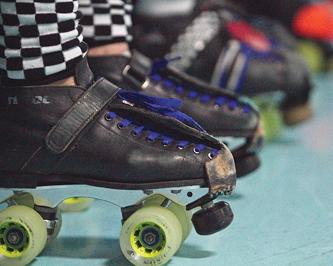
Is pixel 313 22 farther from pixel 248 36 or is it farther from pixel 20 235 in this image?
pixel 20 235

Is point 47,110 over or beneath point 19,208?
over

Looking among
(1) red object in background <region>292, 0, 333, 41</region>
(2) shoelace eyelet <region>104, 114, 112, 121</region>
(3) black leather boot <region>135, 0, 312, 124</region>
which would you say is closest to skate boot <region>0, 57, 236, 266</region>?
(2) shoelace eyelet <region>104, 114, 112, 121</region>

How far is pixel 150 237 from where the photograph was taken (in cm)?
79

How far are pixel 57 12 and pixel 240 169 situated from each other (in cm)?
43

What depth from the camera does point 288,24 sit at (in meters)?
1.88

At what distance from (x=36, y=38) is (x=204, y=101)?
0.36 m

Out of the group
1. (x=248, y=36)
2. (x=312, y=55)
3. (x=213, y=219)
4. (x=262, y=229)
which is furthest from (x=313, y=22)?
(x=213, y=219)

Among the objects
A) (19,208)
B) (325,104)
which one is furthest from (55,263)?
(325,104)

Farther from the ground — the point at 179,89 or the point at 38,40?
the point at 38,40

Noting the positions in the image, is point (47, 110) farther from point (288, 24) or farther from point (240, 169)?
point (288, 24)

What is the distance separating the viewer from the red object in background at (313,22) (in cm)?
184

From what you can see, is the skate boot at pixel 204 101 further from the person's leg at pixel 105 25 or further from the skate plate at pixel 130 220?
the skate plate at pixel 130 220

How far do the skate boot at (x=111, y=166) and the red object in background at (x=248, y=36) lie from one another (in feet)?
1.88

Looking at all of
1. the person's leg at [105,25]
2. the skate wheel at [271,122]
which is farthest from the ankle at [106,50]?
the skate wheel at [271,122]
